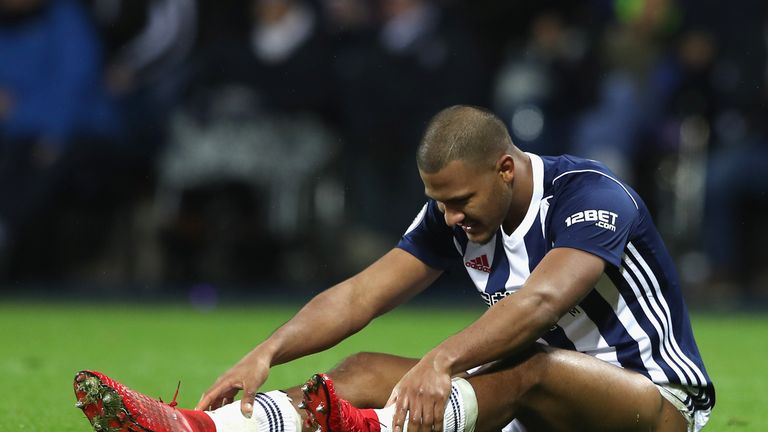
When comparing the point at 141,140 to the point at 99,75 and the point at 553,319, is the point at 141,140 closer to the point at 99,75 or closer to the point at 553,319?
the point at 99,75

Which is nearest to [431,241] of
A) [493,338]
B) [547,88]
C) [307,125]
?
[493,338]

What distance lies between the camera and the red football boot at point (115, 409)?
4152 mm

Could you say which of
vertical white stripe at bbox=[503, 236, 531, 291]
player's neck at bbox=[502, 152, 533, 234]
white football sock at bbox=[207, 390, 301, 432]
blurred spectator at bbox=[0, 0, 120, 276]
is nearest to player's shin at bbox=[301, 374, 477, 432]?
white football sock at bbox=[207, 390, 301, 432]

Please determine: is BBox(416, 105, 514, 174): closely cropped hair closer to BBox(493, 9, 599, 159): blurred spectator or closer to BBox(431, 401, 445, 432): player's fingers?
BBox(431, 401, 445, 432): player's fingers

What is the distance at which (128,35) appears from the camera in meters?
13.1

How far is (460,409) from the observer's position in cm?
423

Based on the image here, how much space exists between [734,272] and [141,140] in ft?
19.0

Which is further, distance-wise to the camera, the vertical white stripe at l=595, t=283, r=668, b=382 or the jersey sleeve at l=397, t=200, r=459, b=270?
the jersey sleeve at l=397, t=200, r=459, b=270

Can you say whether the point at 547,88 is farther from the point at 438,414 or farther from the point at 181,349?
the point at 438,414

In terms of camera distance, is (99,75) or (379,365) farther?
(99,75)

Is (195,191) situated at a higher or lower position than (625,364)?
higher

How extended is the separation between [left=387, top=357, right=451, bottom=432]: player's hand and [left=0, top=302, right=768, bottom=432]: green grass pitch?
67.2 inches

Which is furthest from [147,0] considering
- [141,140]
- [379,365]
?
[379,365]

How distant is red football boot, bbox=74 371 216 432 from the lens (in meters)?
4.15
